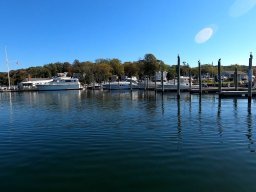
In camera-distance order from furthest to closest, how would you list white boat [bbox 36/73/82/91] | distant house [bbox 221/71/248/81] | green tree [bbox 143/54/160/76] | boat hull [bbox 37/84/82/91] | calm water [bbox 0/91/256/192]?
1. green tree [bbox 143/54/160/76]
2. white boat [bbox 36/73/82/91]
3. boat hull [bbox 37/84/82/91]
4. distant house [bbox 221/71/248/81]
5. calm water [bbox 0/91/256/192]

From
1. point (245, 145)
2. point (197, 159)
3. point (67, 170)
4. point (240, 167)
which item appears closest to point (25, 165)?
point (67, 170)

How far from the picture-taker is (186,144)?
18.8 m

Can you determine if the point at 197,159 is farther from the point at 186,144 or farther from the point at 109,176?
the point at 109,176

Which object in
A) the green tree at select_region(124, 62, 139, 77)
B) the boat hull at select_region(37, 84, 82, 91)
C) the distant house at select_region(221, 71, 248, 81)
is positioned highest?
the green tree at select_region(124, 62, 139, 77)

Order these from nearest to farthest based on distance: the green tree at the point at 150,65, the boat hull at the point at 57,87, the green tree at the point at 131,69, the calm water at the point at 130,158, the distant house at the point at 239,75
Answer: the calm water at the point at 130,158
the distant house at the point at 239,75
the boat hull at the point at 57,87
the green tree at the point at 150,65
the green tree at the point at 131,69

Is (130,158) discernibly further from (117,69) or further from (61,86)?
(117,69)

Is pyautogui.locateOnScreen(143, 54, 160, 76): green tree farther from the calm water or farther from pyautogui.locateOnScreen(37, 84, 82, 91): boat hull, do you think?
the calm water

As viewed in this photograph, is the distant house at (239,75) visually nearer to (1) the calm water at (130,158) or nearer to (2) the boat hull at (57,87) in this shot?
(2) the boat hull at (57,87)

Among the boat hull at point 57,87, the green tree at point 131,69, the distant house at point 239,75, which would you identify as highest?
the green tree at point 131,69

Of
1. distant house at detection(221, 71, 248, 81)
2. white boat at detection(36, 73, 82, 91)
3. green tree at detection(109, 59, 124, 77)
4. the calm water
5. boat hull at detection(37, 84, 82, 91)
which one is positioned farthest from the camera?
green tree at detection(109, 59, 124, 77)

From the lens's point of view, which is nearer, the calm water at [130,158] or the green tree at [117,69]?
the calm water at [130,158]

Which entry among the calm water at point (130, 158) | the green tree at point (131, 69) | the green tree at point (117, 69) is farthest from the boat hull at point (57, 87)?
the calm water at point (130, 158)

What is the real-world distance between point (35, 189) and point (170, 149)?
8472 mm

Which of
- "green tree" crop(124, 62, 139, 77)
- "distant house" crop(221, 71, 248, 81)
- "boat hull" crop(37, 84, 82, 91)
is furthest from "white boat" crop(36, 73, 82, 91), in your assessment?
"distant house" crop(221, 71, 248, 81)
